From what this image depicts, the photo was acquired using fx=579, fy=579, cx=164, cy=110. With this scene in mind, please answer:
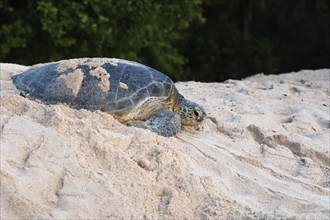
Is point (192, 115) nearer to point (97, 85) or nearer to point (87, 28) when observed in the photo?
point (97, 85)

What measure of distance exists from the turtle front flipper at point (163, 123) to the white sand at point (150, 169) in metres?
0.08

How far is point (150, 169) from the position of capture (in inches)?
113

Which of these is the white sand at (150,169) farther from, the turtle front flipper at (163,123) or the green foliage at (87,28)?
the green foliage at (87,28)

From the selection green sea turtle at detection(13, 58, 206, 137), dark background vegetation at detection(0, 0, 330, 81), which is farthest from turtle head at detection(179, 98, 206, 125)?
dark background vegetation at detection(0, 0, 330, 81)

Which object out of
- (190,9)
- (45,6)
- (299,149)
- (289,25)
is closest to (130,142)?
(299,149)

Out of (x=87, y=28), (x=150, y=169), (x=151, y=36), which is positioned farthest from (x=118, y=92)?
(x=151, y=36)

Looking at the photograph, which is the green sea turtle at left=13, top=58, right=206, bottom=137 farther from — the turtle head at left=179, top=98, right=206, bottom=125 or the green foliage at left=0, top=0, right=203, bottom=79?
the green foliage at left=0, top=0, right=203, bottom=79

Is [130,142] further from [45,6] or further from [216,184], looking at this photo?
[45,6]

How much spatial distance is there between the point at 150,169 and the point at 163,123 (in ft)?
2.61

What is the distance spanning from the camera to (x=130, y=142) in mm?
3090

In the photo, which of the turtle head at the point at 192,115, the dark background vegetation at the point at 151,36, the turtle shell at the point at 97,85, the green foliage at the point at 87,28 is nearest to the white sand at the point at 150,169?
the turtle head at the point at 192,115

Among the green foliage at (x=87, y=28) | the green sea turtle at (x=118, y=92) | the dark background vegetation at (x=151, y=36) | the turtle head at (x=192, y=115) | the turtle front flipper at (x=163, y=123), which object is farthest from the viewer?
the dark background vegetation at (x=151, y=36)

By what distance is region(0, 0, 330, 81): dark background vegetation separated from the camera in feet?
28.3

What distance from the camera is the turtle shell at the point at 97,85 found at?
3688 millimetres
